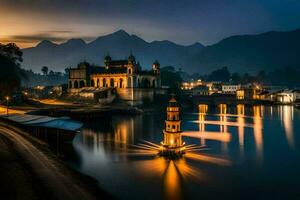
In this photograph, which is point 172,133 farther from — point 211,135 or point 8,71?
point 8,71

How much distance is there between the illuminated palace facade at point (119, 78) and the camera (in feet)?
462

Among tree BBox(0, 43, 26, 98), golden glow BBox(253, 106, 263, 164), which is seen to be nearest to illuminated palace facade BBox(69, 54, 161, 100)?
tree BBox(0, 43, 26, 98)

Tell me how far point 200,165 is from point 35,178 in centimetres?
2297

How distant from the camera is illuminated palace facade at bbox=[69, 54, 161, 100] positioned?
→ 14075cm

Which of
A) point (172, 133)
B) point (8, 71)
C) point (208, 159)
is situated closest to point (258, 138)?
point (208, 159)

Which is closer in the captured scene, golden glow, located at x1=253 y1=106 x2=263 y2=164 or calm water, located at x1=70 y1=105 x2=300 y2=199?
calm water, located at x1=70 y1=105 x2=300 y2=199

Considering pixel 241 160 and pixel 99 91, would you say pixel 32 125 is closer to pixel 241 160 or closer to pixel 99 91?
pixel 241 160

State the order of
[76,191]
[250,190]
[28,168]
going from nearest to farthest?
[76,191] < [28,168] < [250,190]

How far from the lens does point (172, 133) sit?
168ft

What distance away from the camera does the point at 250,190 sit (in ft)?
128

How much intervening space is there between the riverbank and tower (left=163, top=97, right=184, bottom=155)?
1407 centimetres

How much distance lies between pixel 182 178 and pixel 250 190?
7979mm

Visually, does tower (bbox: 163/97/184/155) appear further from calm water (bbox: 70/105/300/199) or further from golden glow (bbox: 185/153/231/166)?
golden glow (bbox: 185/153/231/166)

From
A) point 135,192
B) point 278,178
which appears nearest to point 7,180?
point 135,192
